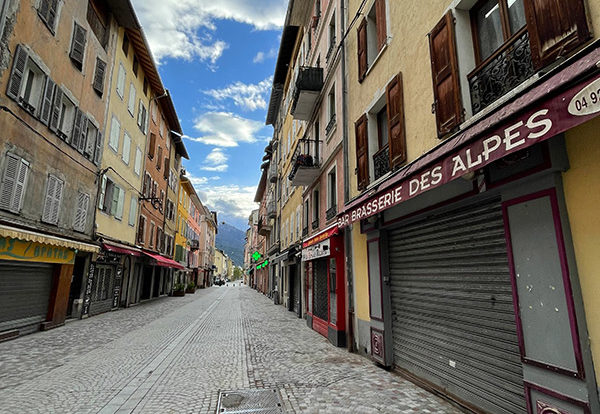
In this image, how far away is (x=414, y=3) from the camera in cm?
656

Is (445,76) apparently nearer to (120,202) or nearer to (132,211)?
(120,202)

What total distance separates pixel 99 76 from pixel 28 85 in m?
5.14

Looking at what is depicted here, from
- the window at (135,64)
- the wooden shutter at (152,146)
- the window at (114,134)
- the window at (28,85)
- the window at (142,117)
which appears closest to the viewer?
the window at (28,85)

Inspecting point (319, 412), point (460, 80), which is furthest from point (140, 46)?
point (319, 412)

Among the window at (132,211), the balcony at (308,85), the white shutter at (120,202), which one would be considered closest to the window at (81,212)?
the white shutter at (120,202)

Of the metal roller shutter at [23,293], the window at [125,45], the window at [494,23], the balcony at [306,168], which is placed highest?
the window at [125,45]

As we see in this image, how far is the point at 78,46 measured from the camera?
13.0m

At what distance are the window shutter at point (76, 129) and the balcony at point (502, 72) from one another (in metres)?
14.1

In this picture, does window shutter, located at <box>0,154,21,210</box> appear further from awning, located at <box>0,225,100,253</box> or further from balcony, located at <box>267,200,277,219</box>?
balcony, located at <box>267,200,277,219</box>

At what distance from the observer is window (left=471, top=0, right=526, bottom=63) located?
13.9 ft

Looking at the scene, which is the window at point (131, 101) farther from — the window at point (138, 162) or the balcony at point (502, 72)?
the balcony at point (502, 72)

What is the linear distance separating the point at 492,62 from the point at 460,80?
22.1 inches

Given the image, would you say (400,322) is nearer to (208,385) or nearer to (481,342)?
(481,342)

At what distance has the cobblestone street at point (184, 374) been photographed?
16.0 feet
